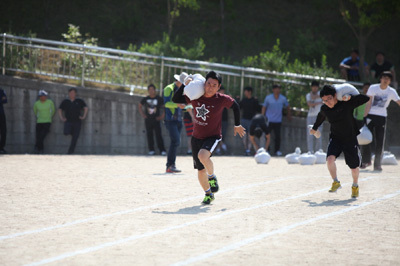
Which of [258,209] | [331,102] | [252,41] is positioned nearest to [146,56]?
[331,102]

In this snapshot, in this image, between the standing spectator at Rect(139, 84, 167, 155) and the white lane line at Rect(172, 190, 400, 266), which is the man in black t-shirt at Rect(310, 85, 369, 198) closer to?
the white lane line at Rect(172, 190, 400, 266)

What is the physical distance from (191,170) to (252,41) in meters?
20.4

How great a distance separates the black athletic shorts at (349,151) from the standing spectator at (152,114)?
949 centimetres

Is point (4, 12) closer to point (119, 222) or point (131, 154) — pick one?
point (131, 154)

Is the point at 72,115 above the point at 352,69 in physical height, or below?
below

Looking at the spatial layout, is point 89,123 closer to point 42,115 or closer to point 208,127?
point 42,115

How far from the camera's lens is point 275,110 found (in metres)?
20.1

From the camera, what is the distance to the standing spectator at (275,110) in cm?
2003

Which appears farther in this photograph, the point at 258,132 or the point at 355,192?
the point at 258,132

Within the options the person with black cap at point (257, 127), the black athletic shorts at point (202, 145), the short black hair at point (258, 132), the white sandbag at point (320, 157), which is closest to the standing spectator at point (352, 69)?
the person with black cap at point (257, 127)

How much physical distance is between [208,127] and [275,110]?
35.2 feet

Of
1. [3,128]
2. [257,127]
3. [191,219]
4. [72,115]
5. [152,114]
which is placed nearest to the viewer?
[191,219]

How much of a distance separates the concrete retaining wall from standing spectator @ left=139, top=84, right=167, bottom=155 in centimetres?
56

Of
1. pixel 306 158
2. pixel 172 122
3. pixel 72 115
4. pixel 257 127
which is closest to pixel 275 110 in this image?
pixel 257 127
